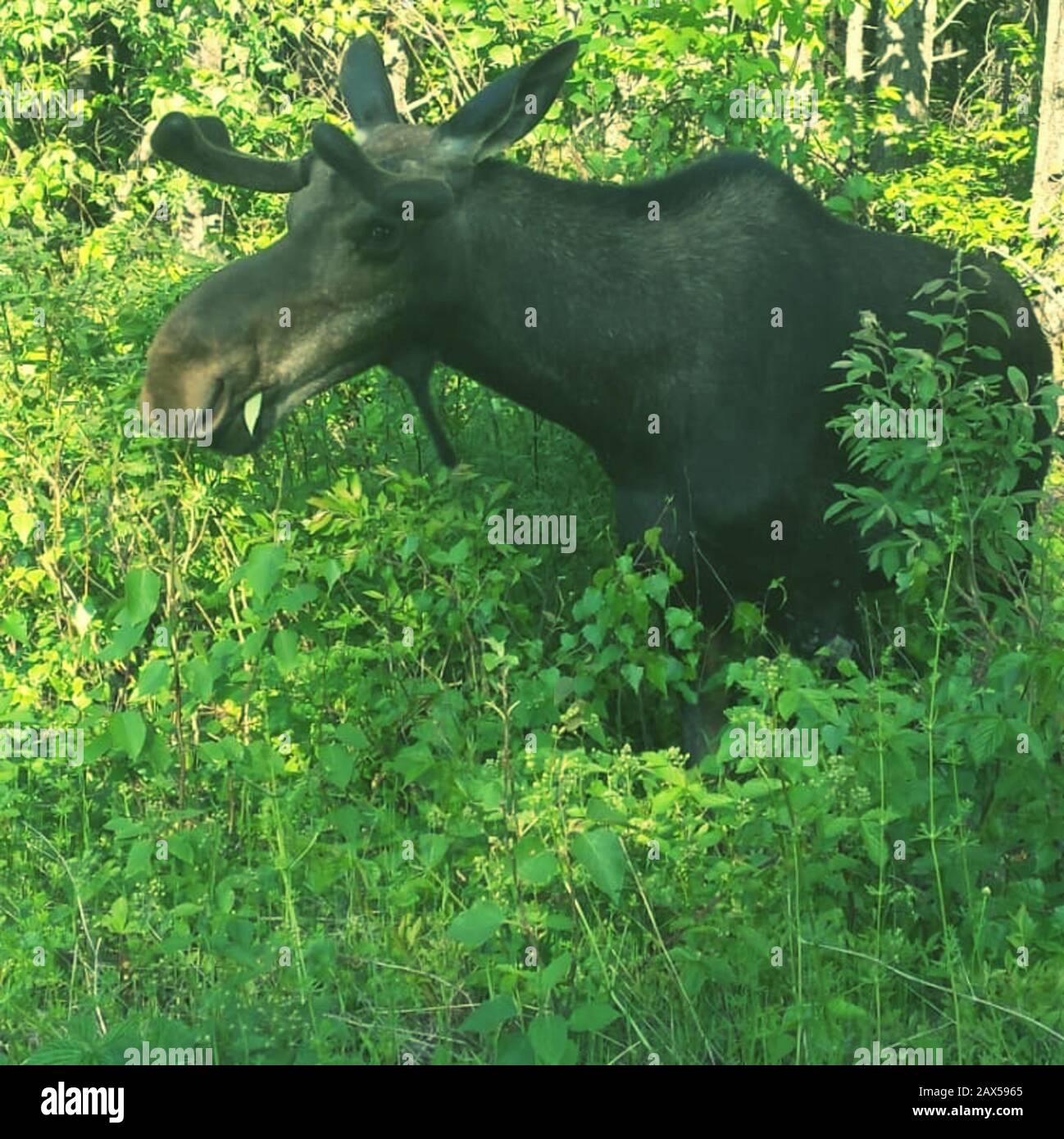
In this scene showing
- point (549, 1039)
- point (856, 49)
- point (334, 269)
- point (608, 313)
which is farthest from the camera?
point (856, 49)

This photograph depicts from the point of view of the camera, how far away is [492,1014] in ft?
15.2

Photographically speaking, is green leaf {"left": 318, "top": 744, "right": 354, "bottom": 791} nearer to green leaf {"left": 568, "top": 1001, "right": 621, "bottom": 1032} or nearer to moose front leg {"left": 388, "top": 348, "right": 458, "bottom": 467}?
green leaf {"left": 568, "top": 1001, "right": 621, "bottom": 1032}

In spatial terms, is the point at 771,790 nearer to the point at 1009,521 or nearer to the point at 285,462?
the point at 1009,521

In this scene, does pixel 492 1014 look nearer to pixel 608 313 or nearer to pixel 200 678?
pixel 200 678

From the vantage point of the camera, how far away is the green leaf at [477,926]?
4.57 meters

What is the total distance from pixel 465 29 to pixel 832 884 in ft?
21.1

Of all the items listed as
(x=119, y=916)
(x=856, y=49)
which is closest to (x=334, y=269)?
(x=119, y=916)

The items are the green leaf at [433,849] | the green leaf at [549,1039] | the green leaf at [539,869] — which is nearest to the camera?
the green leaf at [549,1039]

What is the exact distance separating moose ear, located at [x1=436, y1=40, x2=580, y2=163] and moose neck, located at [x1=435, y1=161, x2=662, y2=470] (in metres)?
0.15

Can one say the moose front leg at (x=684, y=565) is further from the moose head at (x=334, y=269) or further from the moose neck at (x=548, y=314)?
the moose head at (x=334, y=269)

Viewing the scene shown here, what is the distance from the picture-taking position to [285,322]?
666 centimetres

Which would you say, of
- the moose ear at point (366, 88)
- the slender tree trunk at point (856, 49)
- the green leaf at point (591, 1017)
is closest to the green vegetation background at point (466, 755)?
the green leaf at point (591, 1017)

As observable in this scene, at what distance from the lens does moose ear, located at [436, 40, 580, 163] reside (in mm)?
6949

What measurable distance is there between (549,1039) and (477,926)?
32 cm
